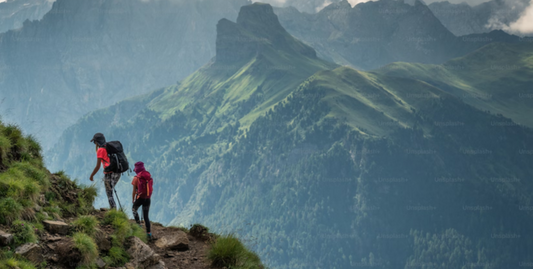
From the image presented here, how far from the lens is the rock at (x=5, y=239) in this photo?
12031 mm

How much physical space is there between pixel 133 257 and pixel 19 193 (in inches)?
145

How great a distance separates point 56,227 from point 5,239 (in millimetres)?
1644

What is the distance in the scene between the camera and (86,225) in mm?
14055

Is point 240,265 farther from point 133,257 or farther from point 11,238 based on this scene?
point 11,238

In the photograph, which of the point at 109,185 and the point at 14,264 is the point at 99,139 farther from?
the point at 14,264

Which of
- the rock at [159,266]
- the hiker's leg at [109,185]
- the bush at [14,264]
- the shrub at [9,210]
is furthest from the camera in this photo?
the hiker's leg at [109,185]

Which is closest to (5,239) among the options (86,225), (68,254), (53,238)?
(53,238)

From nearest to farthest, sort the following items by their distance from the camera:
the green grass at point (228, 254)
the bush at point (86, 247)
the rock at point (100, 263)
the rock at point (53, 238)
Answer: the bush at point (86, 247) < the rock at point (53, 238) < the rock at point (100, 263) < the green grass at point (228, 254)

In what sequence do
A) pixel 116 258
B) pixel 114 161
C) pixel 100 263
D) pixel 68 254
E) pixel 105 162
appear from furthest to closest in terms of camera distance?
pixel 105 162 → pixel 114 161 → pixel 116 258 → pixel 100 263 → pixel 68 254

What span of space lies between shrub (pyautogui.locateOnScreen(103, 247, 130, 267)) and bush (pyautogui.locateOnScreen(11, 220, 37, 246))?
2035 millimetres

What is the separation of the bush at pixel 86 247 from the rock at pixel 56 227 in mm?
671

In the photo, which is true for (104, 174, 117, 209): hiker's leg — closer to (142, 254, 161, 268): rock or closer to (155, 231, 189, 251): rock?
(155, 231, 189, 251): rock

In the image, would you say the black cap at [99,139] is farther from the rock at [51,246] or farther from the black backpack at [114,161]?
the rock at [51,246]

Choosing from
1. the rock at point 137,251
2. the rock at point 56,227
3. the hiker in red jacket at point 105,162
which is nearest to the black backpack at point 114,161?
the hiker in red jacket at point 105,162
